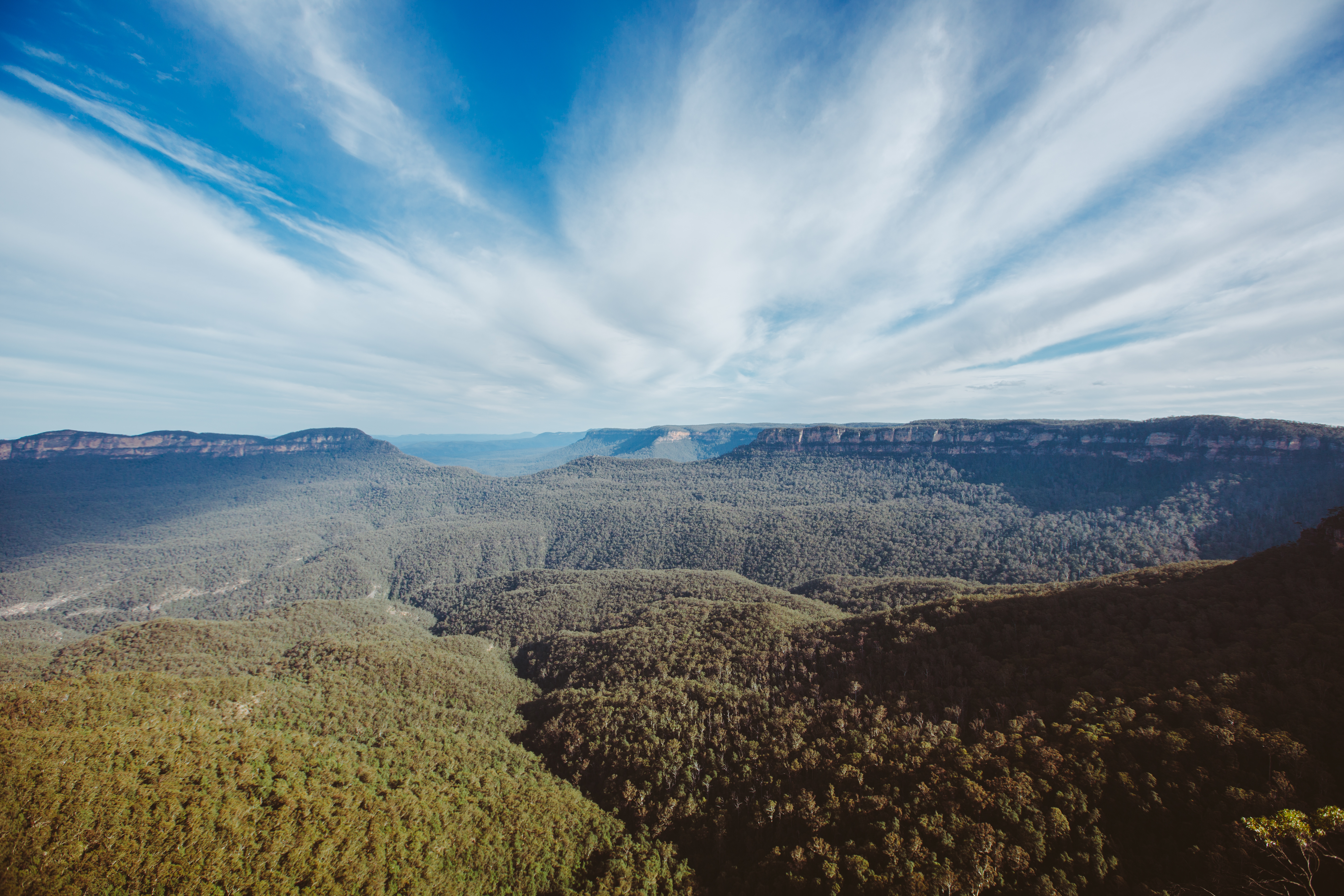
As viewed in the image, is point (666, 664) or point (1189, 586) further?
point (666, 664)

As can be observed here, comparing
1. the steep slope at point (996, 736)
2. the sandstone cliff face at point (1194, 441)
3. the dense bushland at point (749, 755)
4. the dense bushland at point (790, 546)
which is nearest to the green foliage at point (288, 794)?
the dense bushland at point (749, 755)

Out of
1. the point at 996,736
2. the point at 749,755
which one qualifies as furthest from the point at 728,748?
the point at 996,736

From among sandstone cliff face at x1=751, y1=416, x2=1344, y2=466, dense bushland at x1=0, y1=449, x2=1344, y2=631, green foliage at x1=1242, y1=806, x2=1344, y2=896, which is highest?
sandstone cliff face at x1=751, y1=416, x2=1344, y2=466

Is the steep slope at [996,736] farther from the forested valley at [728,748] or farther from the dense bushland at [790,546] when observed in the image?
the dense bushland at [790,546]

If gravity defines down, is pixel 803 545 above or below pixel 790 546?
above

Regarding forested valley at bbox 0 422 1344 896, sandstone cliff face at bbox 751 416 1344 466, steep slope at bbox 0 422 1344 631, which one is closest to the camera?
forested valley at bbox 0 422 1344 896

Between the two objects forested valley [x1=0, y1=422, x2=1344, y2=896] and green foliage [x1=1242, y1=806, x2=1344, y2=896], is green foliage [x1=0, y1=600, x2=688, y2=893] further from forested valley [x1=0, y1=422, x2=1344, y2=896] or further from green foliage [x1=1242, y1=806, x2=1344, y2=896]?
green foliage [x1=1242, y1=806, x2=1344, y2=896]

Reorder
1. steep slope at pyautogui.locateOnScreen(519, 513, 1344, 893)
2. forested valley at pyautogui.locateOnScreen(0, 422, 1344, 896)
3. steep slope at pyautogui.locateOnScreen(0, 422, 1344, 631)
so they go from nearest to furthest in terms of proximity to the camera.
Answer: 1. steep slope at pyautogui.locateOnScreen(519, 513, 1344, 893)
2. forested valley at pyautogui.locateOnScreen(0, 422, 1344, 896)
3. steep slope at pyautogui.locateOnScreen(0, 422, 1344, 631)

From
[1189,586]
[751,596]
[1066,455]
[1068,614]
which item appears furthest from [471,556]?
[1066,455]

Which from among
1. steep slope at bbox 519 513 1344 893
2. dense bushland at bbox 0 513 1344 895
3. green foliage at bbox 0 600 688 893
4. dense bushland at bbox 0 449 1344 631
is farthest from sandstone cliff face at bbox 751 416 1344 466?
green foliage at bbox 0 600 688 893

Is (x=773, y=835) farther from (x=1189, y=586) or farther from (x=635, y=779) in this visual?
(x=1189, y=586)

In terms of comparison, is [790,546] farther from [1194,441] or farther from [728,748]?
[1194,441]
